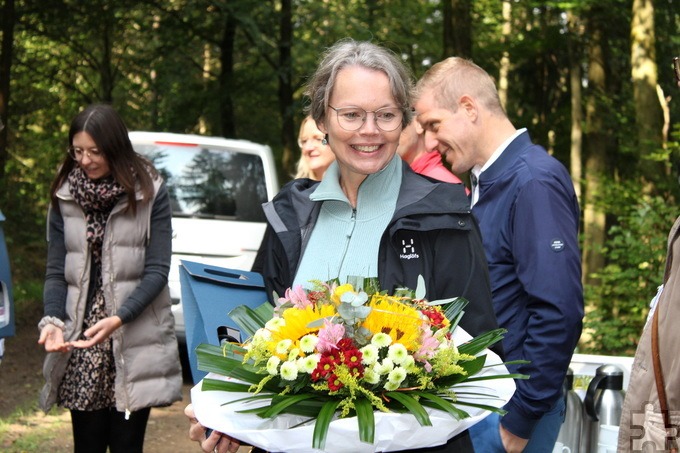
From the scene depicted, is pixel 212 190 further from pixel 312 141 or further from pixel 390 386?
pixel 390 386

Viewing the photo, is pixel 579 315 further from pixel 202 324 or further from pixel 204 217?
pixel 204 217

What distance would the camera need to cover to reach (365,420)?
91.0 inches

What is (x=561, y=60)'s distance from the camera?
851 inches

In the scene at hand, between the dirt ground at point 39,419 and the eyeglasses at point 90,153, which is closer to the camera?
the eyeglasses at point 90,153

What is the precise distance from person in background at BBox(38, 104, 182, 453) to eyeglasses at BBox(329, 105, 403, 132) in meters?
2.09

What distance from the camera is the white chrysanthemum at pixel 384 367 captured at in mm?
2402

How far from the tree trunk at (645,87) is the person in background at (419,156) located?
857 cm

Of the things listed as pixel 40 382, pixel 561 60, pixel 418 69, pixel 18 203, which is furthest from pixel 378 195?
pixel 418 69

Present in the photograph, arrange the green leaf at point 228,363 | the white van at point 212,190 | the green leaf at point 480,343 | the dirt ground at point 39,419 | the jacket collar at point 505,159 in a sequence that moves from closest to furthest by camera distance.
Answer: the green leaf at point 228,363 < the green leaf at point 480,343 < the jacket collar at point 505,159 < the dirt ground at point 39,419 < the white van at point 212,190

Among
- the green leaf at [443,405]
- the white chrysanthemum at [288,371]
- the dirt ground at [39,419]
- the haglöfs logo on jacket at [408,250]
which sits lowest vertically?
the dirt ground at [39,419]

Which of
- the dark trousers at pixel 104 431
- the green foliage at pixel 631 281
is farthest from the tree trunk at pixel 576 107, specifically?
the dark trousers at pixel 104 431

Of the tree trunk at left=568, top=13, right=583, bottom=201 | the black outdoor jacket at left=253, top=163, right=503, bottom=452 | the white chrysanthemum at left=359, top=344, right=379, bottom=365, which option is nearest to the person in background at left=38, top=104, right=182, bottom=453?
the black outdoor jacket at left=253, top=163, right=503, bottom=452

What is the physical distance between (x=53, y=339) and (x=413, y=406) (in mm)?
2757

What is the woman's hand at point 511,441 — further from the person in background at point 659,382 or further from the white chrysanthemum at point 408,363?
the white chrysanthemum at point 408,363
